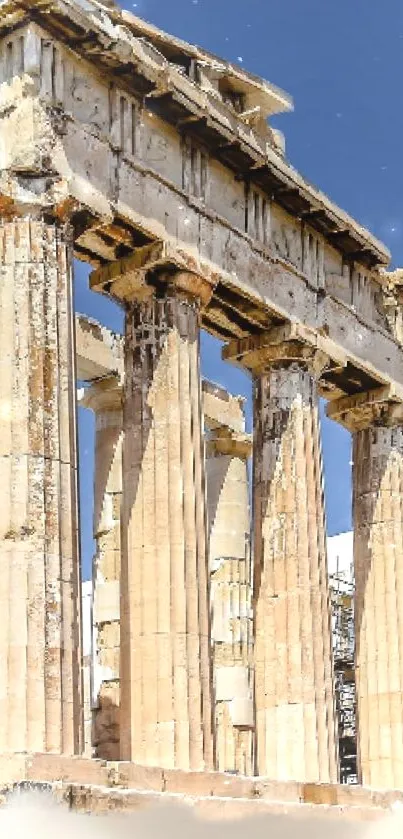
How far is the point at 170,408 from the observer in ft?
69.4

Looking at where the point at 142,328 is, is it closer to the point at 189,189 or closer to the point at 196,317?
the point at 196,317

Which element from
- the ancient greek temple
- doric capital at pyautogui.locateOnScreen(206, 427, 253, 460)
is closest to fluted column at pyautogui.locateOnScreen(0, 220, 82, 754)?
the ancient greek temple

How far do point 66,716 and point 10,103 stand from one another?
8.13 m

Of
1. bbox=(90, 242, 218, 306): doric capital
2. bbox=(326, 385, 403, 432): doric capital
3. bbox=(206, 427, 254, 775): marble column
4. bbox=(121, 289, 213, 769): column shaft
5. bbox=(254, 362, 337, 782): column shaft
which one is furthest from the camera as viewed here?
bbox=(206, 427, 254, 775): marble column

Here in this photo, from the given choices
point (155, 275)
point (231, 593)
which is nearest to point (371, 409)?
point (231, 593)

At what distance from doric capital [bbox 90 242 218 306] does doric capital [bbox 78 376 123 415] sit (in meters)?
5.71

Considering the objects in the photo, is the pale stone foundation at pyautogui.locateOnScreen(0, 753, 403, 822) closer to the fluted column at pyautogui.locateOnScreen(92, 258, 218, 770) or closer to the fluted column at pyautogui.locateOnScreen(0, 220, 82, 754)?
the fluted column at pyautogui.locateOnScreen(0, 220, 82, 754)

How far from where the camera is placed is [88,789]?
1534cm

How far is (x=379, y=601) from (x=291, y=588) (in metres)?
4.03

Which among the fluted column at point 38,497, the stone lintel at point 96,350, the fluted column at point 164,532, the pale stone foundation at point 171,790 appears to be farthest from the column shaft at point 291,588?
the fluted column at point 38,497

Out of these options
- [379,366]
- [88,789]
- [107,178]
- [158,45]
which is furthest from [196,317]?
[88,789]

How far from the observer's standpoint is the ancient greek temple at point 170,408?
17.5 meters

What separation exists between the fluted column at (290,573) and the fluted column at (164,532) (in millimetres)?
3115

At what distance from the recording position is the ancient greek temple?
17500 mm
